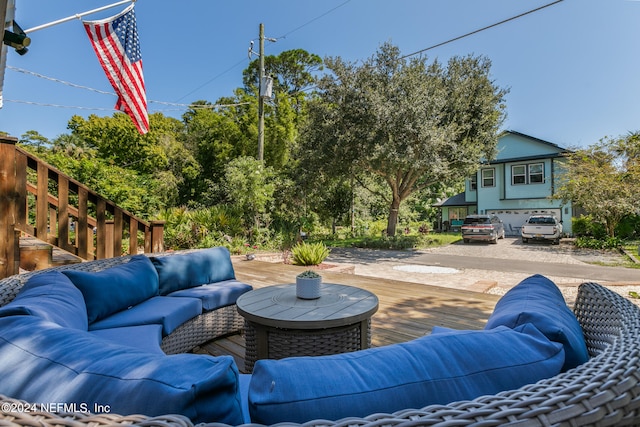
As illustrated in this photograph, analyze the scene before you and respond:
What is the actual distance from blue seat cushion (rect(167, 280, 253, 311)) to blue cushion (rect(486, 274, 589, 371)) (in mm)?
2443

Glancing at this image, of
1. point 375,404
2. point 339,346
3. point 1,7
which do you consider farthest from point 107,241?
point 375,404

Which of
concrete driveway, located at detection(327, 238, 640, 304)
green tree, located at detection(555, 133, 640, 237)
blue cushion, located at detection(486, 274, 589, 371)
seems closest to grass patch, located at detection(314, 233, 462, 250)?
concrete driveway, located at detection(327, 238, 640, 304)

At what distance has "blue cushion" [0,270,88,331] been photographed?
52.0 inches

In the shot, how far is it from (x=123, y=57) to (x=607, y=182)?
50.6ft

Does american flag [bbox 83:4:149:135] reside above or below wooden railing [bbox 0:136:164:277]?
above

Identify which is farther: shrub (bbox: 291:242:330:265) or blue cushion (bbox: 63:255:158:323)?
shrub (bbox: 291:242:330:265)

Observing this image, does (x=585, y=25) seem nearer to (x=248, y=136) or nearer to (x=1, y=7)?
(x=1, y=7)

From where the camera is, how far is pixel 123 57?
4410 mm

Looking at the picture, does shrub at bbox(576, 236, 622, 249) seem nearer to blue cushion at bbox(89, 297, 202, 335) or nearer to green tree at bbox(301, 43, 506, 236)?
green tree at bbox(301, 43, 506, 236)

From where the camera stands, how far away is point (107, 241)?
393 cm

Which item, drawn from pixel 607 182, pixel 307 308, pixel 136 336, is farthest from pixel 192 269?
pixel 607 182

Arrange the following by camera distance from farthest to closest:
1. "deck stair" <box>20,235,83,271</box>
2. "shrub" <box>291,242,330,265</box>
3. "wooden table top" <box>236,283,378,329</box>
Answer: "shrub" <box>291,242,330,265</box>
"deck stair" <box>20,235,83,271</box>
"wooden table top" <box>236,283,378,329</box>

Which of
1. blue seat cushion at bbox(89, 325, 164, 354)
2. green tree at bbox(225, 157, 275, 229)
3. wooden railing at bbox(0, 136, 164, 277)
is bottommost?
blue seat cushion at bbox(89, 325, 164, 354)

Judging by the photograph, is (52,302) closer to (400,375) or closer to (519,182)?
(400,375)
